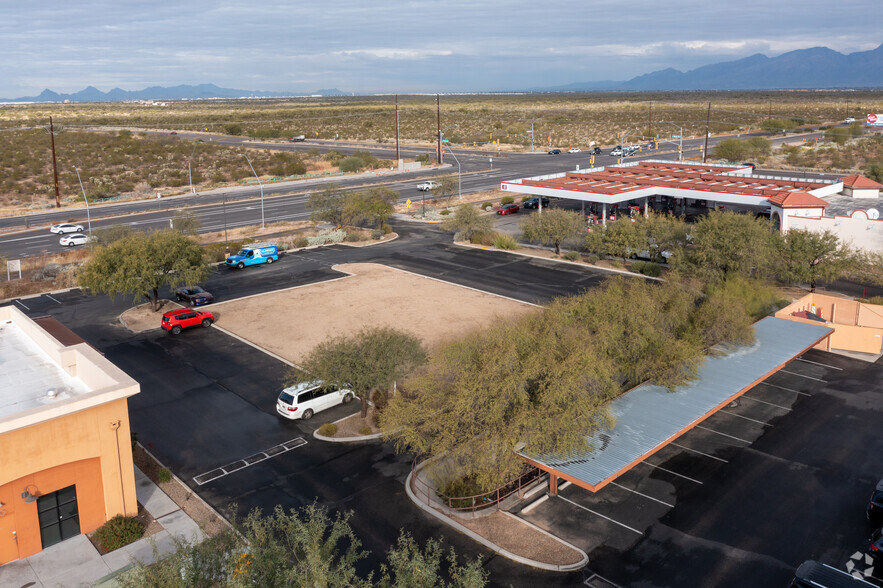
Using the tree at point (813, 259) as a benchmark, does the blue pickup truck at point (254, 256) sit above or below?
below

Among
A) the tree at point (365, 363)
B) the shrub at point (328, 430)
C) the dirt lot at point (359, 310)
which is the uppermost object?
the tree at point (365, 363)

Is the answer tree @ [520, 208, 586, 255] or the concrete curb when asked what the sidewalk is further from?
tree @ [520, 208, 586, 255]

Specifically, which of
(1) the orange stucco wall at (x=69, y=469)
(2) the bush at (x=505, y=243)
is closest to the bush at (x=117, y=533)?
(1) the orange stucco wall at (x=69, y=469)

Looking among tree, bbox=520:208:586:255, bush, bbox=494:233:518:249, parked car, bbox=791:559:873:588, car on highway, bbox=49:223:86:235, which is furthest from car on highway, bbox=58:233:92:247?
parked car, bbox=791:559:873:588

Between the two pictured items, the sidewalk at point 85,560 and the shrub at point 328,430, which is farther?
the shrub at point 328,430

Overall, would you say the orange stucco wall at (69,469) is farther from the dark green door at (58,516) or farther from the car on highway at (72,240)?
the car on highway at (72,240)

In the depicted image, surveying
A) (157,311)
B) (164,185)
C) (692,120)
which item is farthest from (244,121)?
(157,311)

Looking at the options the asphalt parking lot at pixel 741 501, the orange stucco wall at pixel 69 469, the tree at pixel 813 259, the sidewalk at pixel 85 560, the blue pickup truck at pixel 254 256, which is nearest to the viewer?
the sidewalk at pixel 85 560
